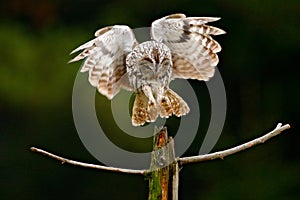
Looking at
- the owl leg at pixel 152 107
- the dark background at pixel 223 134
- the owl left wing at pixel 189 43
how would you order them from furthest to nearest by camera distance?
the dark background at pixel 223 134, the owl left wing at pixel 189 43, the owl leg at pixel 152 107

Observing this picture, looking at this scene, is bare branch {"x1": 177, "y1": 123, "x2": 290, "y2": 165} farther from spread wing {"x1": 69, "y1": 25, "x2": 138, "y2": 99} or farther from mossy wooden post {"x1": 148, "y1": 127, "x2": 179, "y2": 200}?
spread wing {"x1": 69, "y1": 25, "x2": 138, "y2": 99}

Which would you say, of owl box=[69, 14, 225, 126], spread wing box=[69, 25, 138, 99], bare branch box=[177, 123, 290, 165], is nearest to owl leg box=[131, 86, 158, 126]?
owl box=[69, 14, 225, 126]

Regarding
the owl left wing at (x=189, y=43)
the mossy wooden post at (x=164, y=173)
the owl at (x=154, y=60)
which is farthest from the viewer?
the owl left wing at (x=189, y=43)

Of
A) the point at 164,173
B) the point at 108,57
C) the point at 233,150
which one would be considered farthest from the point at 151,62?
the point at 233,150

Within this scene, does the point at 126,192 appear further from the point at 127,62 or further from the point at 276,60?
the point at 127,62

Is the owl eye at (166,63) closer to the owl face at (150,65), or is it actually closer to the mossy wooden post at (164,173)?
the owl face at (150,65)

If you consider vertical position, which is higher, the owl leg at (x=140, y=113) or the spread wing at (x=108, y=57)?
the spread wing at (x=108, y=57)

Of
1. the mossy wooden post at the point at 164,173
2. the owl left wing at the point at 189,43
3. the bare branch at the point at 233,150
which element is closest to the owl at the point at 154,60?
the owl left wing at the point at 189,43

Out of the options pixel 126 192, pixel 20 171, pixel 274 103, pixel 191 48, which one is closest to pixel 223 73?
pixel 274 103

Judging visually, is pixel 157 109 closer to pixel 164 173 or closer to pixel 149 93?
pixel 149 93
